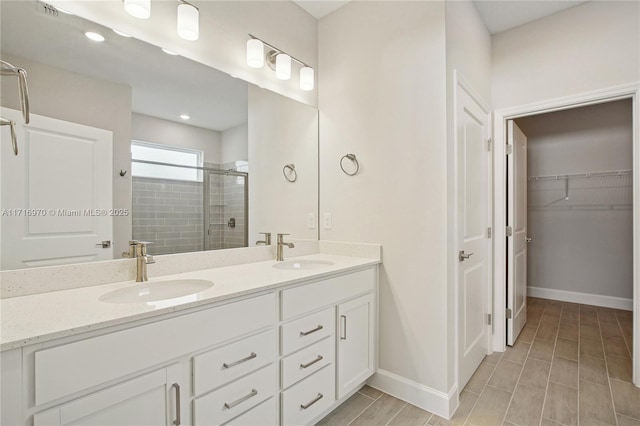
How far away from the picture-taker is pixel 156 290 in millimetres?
1412

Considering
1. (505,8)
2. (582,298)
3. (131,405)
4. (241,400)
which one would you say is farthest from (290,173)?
(582,298)

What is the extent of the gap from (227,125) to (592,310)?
14.3 feet

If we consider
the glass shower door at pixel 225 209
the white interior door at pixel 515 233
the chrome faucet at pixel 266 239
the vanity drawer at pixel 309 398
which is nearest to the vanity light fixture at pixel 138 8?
the glass shower door at pixel 225 209

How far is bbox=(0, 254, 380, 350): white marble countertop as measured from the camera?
84 centimetres

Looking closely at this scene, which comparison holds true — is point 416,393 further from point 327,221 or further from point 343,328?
point 327,221

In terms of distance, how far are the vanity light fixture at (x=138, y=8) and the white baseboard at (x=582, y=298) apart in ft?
16.3

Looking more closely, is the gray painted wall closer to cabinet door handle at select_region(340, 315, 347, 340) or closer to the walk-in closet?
the walk-in closet

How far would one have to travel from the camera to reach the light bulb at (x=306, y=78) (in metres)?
2.22

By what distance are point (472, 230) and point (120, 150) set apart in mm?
2171

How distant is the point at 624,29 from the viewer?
2.09 m

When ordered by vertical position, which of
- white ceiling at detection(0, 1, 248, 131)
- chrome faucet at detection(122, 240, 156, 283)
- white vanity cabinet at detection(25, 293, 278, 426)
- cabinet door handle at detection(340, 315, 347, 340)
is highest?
white ceiling at detection(0, 1, 248, 131)

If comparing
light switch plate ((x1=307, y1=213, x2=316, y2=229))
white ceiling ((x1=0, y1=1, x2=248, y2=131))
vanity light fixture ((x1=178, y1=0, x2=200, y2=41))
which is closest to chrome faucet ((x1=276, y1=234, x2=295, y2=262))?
light switch plate ((x1=307, y1=213, x2=316, y2=229))

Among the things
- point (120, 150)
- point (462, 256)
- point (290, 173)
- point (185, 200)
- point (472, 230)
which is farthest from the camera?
point (290, 173)

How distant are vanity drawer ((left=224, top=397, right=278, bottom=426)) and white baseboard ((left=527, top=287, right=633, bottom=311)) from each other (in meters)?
4.13
